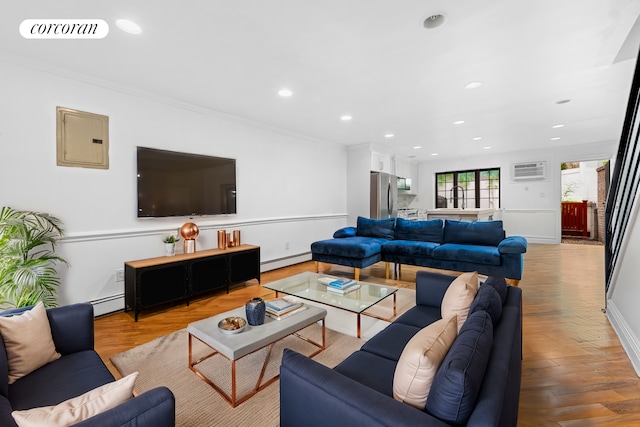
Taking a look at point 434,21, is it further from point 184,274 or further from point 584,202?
point 584,202

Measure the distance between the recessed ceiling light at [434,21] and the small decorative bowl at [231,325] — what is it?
245cm

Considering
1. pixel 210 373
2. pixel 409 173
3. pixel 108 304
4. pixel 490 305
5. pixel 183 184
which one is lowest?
pixel 210 373

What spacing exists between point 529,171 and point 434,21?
6930mm

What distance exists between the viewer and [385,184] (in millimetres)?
6441

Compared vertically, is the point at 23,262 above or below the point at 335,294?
above

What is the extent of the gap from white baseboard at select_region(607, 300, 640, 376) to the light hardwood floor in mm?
45

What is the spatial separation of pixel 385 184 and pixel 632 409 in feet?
Answer: 16.9

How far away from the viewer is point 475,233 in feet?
13.4

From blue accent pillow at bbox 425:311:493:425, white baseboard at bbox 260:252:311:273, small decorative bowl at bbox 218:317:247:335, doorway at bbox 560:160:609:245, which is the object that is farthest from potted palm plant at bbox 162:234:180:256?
doorway at bbox 560:160:609:245

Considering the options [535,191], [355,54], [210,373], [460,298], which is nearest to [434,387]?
[460,298]

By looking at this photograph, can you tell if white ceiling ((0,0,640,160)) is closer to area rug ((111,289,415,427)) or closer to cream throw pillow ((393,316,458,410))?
cream throw pillow ((393,316,458,410))

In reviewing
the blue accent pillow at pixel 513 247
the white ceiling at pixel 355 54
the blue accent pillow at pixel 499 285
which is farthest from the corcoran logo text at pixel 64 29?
the blue accent pillow at pixel 513 247

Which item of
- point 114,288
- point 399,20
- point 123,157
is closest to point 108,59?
point 123,157

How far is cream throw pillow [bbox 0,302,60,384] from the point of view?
1.29 metres
